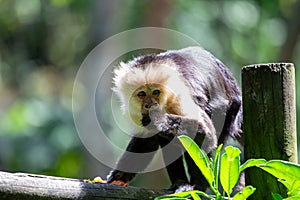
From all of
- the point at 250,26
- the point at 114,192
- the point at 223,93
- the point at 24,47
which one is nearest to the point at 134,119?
the point at 223,93

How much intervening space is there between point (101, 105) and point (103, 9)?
4.64ft

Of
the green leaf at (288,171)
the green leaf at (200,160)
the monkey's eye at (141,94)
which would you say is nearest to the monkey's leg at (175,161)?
the monkey's eye at (141,94)

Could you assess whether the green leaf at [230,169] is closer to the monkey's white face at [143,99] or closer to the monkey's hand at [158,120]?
the monkey's hand at [158,120]

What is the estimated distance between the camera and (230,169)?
176 cm

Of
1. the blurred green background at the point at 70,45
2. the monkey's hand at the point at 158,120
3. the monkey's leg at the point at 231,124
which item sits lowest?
the monkey's hand at the point at 158,120

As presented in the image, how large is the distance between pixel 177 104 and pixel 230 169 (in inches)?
59.9

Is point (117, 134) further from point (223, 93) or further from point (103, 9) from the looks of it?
point (223, 93)

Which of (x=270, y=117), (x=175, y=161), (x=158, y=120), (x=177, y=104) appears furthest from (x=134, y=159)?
(x=270, y=117)

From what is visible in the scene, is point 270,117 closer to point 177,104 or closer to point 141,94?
point 177,104

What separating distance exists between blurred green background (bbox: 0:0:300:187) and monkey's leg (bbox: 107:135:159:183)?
176 inches

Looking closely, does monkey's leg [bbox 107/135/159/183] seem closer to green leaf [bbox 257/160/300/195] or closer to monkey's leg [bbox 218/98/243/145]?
monkey's leg [bbox 218/98/243/145]

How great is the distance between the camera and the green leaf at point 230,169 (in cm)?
175

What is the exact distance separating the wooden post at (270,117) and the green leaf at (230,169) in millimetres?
495

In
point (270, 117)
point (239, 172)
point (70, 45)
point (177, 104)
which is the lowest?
point (239, 172)
